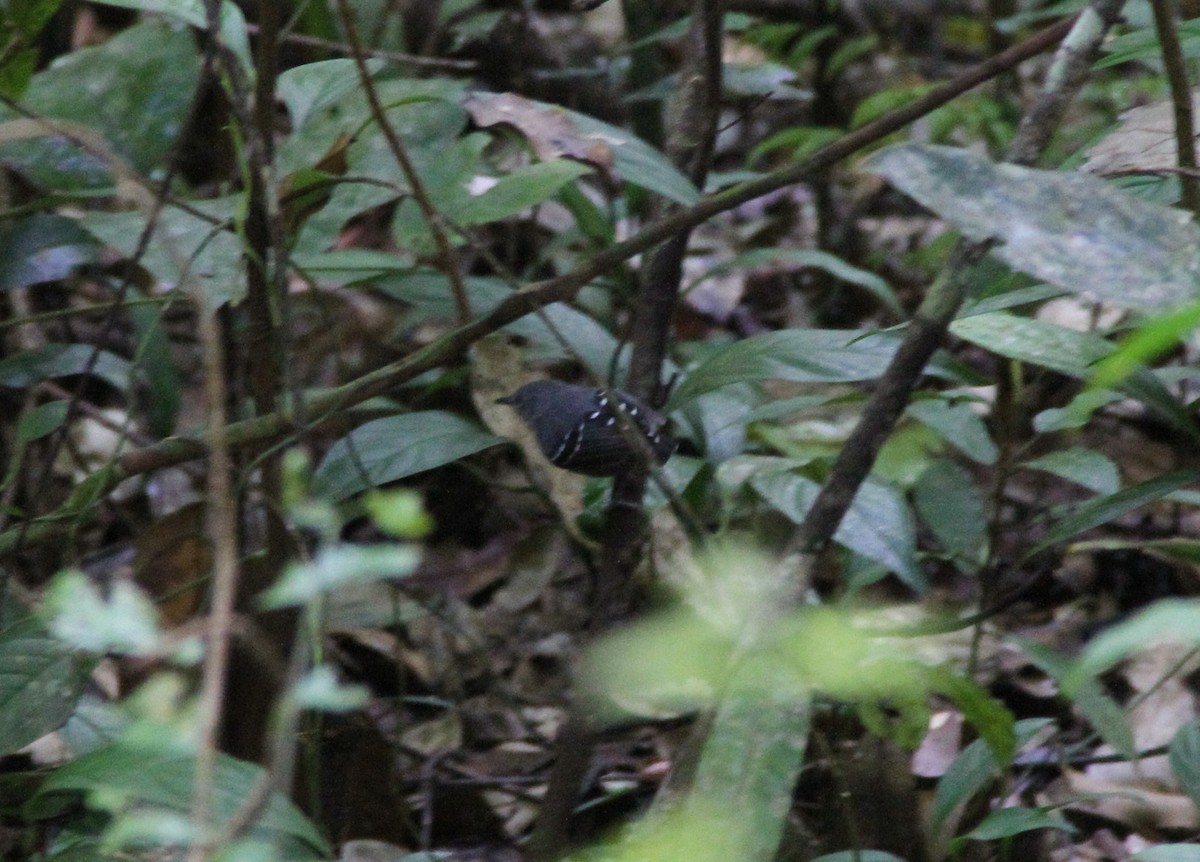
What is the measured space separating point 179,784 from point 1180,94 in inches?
45.9

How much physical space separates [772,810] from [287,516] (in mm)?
691

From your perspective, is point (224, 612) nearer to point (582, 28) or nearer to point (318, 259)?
point (318, 259)

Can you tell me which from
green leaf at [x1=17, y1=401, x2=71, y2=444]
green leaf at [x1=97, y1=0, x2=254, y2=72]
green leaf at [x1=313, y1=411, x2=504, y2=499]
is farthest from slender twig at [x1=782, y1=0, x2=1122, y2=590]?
green leaf at [x1=17, y1=401, x2=71, y2=444]

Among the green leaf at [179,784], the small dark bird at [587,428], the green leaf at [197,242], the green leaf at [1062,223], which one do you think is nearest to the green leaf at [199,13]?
the green leaf at [197,242]

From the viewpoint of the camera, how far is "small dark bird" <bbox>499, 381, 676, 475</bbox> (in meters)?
1.54

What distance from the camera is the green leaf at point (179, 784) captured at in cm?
111

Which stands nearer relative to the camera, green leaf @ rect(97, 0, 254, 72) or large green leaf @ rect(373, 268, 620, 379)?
green leaf @ rect(97, 0, 254, 72)

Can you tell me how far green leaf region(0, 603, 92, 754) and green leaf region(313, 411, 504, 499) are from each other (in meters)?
0.36

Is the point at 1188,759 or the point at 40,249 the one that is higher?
the point at 40,249

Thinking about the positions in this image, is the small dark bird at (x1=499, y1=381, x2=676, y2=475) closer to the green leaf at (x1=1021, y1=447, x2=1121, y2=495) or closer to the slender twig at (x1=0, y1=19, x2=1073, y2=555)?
the slender twig at (x1=0, y1=19, x2=1073, y2=555)

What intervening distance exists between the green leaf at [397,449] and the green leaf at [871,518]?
38cm

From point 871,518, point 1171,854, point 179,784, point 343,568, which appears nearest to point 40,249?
point 179,784

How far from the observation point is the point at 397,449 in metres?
1.70

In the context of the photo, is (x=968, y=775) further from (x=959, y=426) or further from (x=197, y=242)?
(x=197, y=242)
